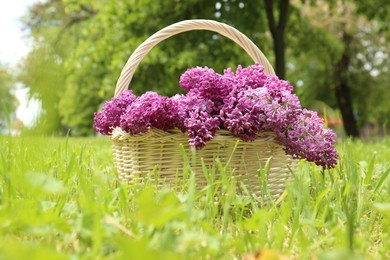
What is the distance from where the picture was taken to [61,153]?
81.0 inches

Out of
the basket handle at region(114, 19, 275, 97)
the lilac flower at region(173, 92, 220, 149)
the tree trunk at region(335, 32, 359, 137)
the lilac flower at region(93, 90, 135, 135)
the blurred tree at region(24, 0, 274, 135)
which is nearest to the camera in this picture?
the lilac flower at region(173, 92, 220, 149)

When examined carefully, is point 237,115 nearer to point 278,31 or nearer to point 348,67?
point 278,31

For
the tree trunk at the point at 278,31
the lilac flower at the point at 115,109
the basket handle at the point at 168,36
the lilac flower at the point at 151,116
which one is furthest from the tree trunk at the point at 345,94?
the lilac flower at the point at 151,116

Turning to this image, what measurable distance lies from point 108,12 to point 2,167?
6.75 metres

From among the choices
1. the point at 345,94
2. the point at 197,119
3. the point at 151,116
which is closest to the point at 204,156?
the point at 197,119

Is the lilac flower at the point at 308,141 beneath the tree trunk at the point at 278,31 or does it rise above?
beneath

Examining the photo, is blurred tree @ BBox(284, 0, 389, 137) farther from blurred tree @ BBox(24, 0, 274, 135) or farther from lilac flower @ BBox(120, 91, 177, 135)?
lilac flower @ BBox(120, 91, 177, 135)

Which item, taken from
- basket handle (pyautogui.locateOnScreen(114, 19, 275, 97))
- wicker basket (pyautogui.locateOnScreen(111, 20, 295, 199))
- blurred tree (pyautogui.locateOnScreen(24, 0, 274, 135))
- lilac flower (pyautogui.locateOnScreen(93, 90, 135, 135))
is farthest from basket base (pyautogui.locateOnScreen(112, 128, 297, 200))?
blurred tree (pyautogui.locateOnScreen(24, 0, 274, 135))

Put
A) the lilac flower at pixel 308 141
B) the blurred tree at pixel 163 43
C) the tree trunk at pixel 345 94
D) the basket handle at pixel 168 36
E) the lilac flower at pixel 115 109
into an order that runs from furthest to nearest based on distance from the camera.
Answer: the tree trunk at pixel 345 94 < the blurred tree at pixel 163 43 < the basket handle at pixel 168 36 < the lilac flower at pixel 115 109 < the lilac flower at pixel 308 141

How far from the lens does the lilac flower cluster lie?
160 centimetres

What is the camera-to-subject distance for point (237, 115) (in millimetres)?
1627

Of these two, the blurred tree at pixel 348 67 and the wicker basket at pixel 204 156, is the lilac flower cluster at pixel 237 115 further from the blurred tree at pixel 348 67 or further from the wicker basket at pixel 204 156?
the blurred tree at pixel 348 67

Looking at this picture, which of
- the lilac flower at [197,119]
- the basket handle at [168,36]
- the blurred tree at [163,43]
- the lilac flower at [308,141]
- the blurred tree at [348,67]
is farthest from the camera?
the blurred tree at [348,67]

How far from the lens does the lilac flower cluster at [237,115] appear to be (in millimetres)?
1600
